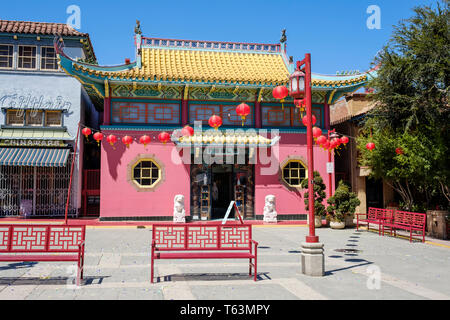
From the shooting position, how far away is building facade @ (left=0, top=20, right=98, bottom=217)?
17625 mm

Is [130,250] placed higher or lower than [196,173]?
lower

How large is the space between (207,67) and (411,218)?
36.3 feet

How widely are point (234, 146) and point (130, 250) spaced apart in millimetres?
8071

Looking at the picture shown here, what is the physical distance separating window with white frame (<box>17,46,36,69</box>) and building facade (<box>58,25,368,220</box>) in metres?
3.15

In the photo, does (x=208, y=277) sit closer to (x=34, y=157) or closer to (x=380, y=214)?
(x=380, y=214)

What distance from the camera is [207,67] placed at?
1845cm

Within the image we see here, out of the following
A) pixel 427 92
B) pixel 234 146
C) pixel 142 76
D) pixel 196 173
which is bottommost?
pixel 196 173

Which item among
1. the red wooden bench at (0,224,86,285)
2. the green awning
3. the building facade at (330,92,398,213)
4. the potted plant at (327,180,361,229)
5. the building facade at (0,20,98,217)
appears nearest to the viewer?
the red wooden bench at (0,224,86,285)

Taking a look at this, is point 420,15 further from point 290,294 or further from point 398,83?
point 290,294

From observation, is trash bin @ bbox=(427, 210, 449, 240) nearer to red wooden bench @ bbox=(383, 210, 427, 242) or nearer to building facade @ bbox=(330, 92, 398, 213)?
red wooden bench @ bbox=(383, 210, 427, 242)

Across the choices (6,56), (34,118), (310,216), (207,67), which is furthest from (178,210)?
(6,56)

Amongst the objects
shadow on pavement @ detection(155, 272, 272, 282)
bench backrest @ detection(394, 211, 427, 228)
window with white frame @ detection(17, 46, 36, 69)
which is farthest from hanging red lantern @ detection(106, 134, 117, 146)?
bench backrest @ detection(394, 211, 427, 228)
